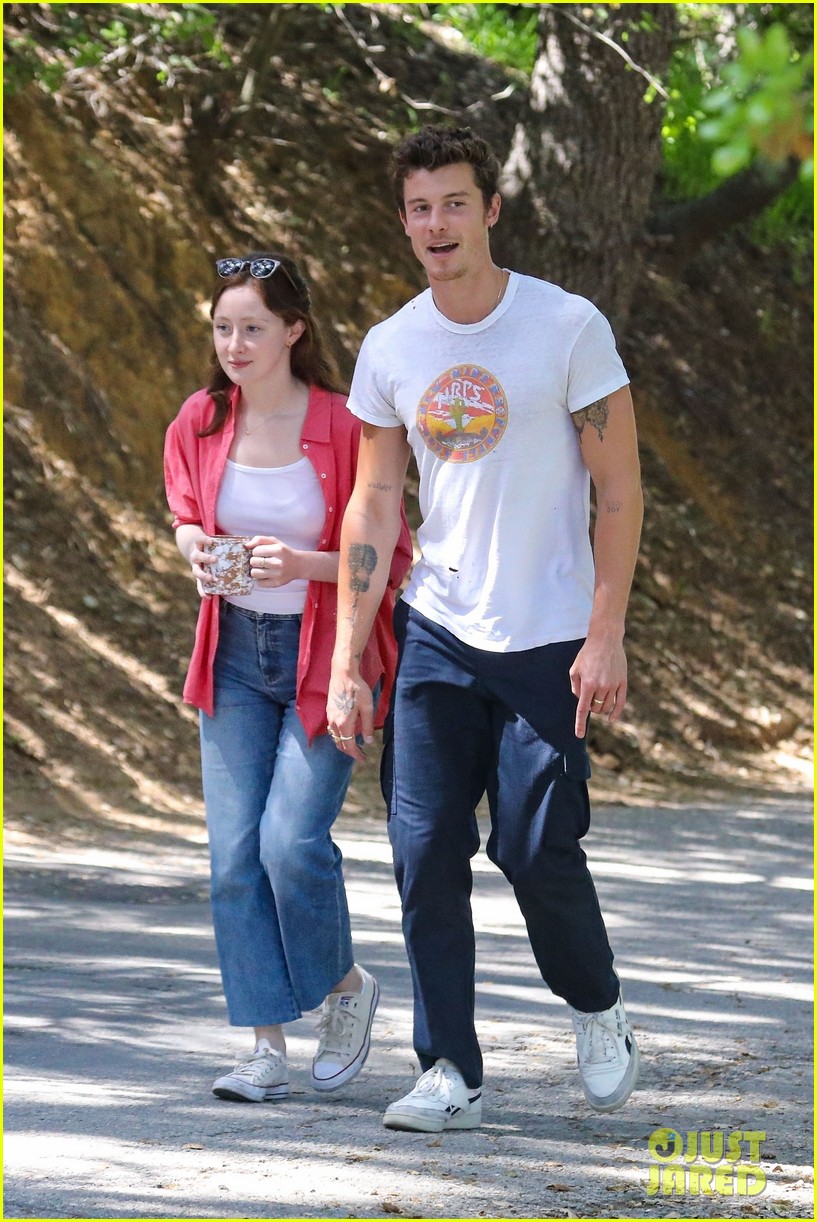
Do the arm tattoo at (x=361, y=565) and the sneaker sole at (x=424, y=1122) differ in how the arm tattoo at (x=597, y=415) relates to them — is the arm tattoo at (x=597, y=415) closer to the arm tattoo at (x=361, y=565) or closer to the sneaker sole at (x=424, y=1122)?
the arm tattoo at (x=361, y=565)

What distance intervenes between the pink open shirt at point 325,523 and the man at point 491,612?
158mm

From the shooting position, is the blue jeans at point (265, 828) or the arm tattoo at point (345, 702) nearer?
the arm tattoo at point (345, 702)

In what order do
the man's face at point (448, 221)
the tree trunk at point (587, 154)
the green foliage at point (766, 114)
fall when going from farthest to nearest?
the tree trunk at point (587, 154) < the man's face at point (448, 221) < the green foliage at point (766, 114)

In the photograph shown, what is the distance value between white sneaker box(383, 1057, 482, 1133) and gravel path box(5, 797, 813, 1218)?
0.03m

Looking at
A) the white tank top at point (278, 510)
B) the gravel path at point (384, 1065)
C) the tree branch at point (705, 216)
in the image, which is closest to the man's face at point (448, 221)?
the white tank top at point (278, 510)

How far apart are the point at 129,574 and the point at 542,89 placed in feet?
13.4

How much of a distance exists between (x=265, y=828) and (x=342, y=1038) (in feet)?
2.02

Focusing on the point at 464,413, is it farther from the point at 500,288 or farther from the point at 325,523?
the point at 325,523

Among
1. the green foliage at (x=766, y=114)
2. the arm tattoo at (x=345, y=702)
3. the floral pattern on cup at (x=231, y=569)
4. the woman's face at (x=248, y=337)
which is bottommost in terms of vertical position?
the arm tattoo at (x=345, y=702)

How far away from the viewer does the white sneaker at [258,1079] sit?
376 centimetres

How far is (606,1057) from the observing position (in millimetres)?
3625

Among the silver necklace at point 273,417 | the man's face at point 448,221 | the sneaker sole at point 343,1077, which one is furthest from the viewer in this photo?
the silver necklace at point 273,417

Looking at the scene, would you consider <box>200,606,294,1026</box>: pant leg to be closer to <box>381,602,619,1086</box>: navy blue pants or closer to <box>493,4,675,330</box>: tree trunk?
<box>381,602,619,1086</box>: navy blue pants

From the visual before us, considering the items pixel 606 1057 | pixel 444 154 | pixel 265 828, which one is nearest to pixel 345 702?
pixel 265 828
